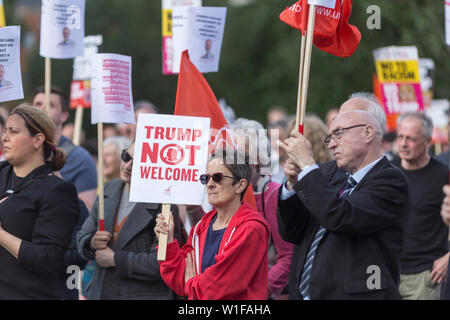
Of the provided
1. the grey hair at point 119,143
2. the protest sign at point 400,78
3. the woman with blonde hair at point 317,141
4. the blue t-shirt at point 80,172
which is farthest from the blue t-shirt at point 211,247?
the protest sign at point 400,78

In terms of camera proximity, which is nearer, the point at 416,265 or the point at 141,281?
the point at 141,281

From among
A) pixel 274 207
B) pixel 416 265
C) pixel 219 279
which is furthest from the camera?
pixel 416 265

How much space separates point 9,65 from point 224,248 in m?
2.34

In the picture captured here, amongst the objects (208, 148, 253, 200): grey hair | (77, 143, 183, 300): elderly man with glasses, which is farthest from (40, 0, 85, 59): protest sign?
→ (208, 148, 253, 200): grey hair

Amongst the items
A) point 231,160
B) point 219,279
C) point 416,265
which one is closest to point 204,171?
point 231,160

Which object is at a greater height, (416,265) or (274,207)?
(274,207)

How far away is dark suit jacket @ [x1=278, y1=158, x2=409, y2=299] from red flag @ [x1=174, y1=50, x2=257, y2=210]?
1092 mm

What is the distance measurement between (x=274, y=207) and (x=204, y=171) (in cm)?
97

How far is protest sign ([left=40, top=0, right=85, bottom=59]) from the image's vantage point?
659 centimetres

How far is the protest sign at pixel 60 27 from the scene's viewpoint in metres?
6.59

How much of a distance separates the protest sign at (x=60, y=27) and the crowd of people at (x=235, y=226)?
142 cm

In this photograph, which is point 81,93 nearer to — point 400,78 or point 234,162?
point 400,78
